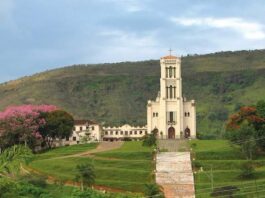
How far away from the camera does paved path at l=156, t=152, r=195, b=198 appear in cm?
5059

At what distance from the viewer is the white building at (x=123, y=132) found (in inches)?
4013

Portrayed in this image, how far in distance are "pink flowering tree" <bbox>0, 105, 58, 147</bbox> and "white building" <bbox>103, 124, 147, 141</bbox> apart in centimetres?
2390

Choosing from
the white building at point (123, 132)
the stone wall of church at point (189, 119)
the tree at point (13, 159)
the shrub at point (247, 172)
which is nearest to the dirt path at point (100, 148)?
the stone wall of church at point (189, 119)

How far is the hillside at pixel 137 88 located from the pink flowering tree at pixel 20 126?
54.8 m

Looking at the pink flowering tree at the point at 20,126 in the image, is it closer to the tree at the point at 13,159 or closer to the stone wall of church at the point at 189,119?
the stone wall of church at the point at 189,119

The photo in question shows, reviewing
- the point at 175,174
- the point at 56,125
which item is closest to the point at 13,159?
the point at 175,174

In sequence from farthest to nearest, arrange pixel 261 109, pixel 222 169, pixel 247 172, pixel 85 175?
pixel 261 109 → pixel 222 169 → pixel 247 172 → pixel 85 175

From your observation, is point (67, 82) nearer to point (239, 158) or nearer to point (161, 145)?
point (161, 145)

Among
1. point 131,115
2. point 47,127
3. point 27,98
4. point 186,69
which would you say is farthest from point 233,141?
point 186,69

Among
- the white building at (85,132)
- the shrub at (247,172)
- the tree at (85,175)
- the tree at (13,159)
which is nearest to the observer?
the tree at (13,159)

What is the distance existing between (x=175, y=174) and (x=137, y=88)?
101 m

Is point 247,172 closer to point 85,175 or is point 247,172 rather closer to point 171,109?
point 85,175

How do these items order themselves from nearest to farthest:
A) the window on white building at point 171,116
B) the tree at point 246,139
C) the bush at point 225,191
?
the bush at point 225,191 → the tree at point 246,139 → the window on white building at point 171,116

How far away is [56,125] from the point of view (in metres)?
81.1
